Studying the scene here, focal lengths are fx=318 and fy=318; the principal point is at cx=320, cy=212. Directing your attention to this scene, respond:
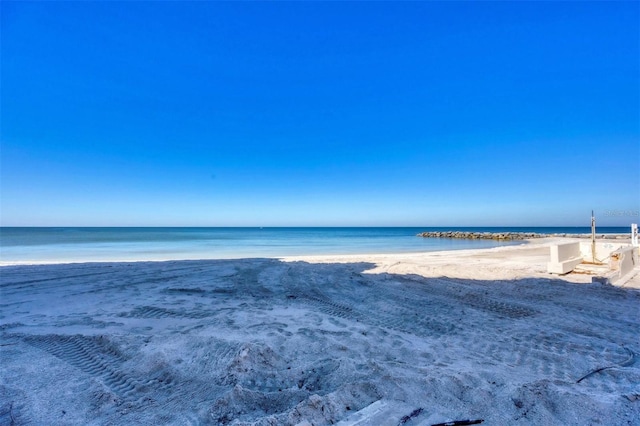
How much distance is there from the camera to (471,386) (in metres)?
3.32

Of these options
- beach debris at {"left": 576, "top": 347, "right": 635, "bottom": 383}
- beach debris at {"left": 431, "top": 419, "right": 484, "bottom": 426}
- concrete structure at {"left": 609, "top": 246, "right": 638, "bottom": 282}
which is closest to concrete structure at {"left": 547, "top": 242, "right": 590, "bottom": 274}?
concrete structure at {"left": 609, "top": 246, "right": 638, "bottom": 282}

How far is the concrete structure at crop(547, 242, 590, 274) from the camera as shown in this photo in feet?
35.0

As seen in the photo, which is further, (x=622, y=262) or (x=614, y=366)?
(x=622, y=262)

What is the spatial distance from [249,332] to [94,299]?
5120 millimetres

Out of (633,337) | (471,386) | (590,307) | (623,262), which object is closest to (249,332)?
(471,386)

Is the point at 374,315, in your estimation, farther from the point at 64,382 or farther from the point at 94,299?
the point at 94,299

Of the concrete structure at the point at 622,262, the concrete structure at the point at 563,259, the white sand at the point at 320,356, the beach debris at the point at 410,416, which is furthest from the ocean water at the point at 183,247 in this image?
the beach debris at the point at 410,416

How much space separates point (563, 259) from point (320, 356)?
11.3 metres

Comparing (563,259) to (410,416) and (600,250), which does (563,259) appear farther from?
(410,416)

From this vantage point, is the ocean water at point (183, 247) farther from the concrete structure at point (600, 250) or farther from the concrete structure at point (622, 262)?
the concrete structure at point (622, 262)

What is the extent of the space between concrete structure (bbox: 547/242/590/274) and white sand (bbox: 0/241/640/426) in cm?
236

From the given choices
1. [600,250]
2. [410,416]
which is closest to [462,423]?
[410,416]

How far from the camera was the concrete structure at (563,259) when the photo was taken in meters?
10.7

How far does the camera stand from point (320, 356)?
4145 millimetres
